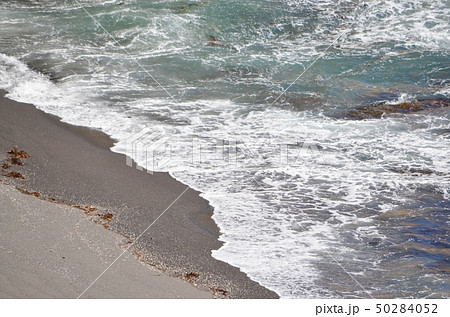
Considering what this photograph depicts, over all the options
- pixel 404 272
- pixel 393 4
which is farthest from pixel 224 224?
pixel 393 4

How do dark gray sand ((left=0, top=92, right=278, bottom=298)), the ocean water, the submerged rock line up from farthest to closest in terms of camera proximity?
1. the submerged rock
2. the ocean water
3. dark gray sand ((left=0, top=92, right=278, bottom=298))

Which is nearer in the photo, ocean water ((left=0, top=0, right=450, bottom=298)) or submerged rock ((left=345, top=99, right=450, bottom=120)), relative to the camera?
ocean water ((left=0, top=0, right=450, bottom=298))

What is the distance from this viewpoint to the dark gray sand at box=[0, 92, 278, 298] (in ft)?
16.2

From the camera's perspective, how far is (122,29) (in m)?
12.4

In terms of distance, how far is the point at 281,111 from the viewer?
8875mm

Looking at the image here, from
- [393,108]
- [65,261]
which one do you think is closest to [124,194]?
[65,261]

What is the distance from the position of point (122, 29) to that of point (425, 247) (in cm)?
904

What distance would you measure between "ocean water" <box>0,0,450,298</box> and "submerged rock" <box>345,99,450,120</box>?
206mm

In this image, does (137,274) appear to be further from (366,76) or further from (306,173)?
(366,76)
